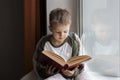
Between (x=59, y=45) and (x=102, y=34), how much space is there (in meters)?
0.33

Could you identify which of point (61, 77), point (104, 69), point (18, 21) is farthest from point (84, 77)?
point (18, 21)

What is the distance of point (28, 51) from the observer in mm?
1390

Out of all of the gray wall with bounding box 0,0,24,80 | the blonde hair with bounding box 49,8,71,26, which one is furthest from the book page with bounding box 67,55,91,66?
the gray wall with bounding box 0,0,24,80

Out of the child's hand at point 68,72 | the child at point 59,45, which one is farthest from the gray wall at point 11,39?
the child's hand at point 68,72

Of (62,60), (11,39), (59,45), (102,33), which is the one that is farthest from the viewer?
(11,39)

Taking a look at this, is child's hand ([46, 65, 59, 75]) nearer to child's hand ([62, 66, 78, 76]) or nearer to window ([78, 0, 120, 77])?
child's hand ([62, 66, 78, 76])

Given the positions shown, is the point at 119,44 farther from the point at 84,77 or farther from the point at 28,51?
the point at 28,51

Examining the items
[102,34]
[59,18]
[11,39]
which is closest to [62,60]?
[59,18]

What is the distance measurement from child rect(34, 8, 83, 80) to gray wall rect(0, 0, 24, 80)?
17.5 inches

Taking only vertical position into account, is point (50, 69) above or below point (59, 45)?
below

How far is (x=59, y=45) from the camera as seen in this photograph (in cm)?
119

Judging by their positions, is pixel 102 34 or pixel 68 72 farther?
pixel 102 34

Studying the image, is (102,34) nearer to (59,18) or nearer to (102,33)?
(102,33)

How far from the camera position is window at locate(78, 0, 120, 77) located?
4.44ft
